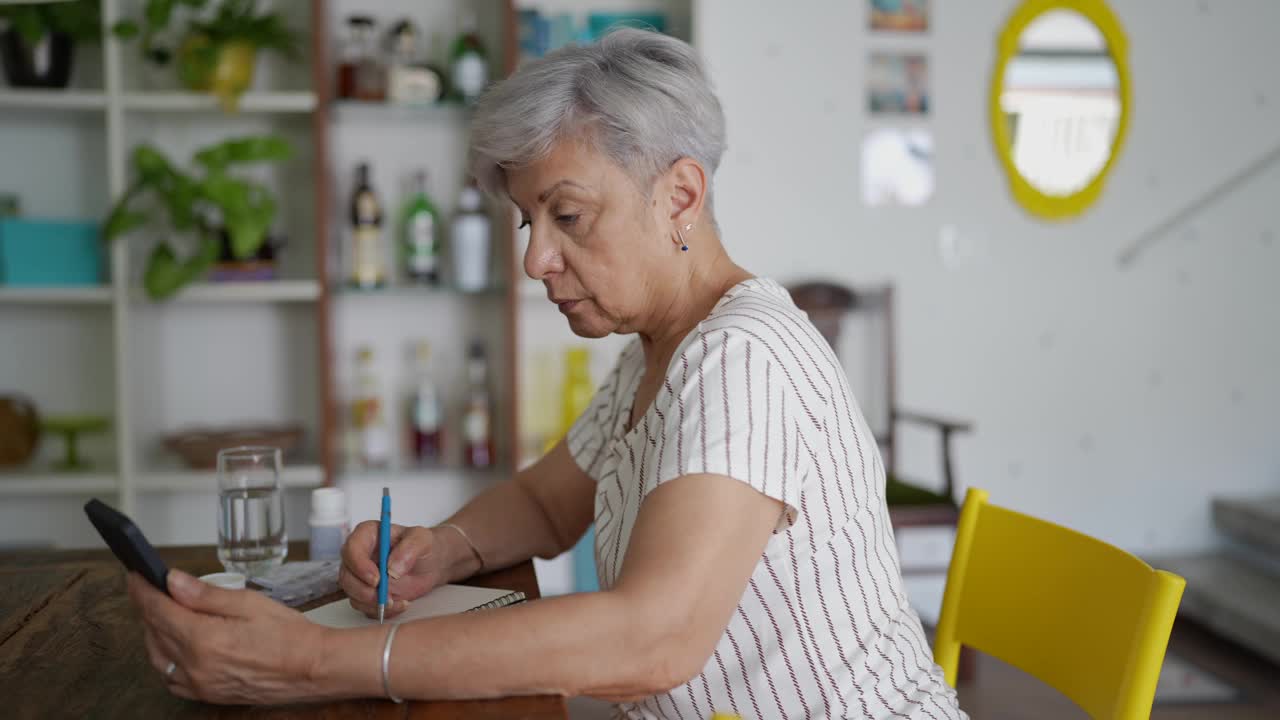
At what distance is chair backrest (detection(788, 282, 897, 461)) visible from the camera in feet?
10.1

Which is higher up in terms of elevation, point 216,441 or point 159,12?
point 159,12

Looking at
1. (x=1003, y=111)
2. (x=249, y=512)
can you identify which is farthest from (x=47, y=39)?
(x=1003, y=111)

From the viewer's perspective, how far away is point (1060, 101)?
3.28 metres

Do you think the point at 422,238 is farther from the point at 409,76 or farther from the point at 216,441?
the point at 216,441

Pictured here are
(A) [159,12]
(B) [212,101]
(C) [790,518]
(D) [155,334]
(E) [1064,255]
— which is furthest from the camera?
(E) [1064,255]

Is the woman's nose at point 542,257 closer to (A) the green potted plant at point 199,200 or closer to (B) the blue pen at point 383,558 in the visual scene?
(B) the blue pen at point 383,558

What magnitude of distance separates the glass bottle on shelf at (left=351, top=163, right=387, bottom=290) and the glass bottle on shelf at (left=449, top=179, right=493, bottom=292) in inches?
9.1

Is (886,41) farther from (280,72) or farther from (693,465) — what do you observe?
(693,465)

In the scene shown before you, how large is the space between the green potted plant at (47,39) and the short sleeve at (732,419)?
8.53 ft

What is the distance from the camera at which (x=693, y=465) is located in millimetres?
815

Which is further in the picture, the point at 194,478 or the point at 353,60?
the point at 353,60

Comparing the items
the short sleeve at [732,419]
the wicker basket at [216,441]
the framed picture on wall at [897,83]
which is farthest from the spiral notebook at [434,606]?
the framed picture on wall at [897,83]

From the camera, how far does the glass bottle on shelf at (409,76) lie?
286cm

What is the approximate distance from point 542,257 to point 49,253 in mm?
2384
